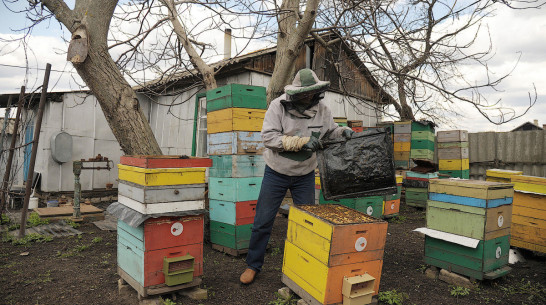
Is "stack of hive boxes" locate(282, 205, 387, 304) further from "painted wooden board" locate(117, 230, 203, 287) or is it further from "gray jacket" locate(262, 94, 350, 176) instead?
"painted wooden board" locate(117, 230, 203, 287)

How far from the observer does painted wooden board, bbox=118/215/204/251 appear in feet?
9.10

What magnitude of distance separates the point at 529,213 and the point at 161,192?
176 inches

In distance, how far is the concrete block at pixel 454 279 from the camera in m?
3.34

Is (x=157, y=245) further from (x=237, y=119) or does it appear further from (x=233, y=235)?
(x=237, y=119)

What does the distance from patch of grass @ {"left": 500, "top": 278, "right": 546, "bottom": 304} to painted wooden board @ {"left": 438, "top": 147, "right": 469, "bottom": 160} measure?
564 centimetres

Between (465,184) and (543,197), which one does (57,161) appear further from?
(543,197)

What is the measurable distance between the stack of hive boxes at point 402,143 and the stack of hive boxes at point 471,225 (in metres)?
6.50

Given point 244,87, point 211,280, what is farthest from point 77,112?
point 211,280

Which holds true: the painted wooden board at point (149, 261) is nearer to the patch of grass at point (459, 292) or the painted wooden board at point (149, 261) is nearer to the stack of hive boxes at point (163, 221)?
the stack of hive boxes at point (163, 221)

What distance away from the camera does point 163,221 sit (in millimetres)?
2844

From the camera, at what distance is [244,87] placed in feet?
14.3

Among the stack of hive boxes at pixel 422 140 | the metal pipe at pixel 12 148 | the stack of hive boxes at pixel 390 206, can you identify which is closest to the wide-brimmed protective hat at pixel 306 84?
the stack of hive boxes at pixel 390 206

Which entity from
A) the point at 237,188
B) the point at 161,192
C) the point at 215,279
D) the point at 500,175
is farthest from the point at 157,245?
the point at 500,175

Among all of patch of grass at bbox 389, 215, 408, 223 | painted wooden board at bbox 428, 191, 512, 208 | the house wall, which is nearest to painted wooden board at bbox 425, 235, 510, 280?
painted wooden board at bbox 428, 191, 512, 208
